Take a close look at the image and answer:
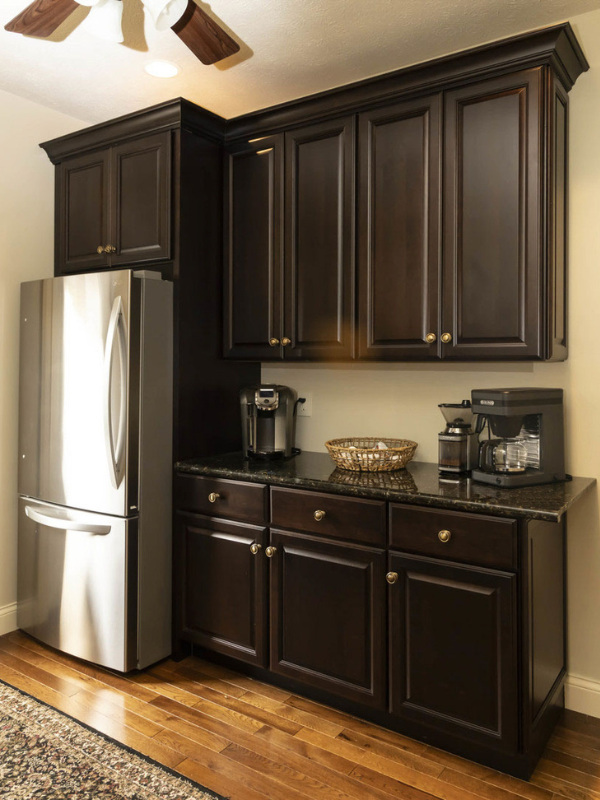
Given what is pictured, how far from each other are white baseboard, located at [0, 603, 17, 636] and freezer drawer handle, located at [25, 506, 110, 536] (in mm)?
518

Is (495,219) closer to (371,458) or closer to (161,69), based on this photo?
(371,458)

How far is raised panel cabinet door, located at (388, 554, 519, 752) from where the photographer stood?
188 centimetres

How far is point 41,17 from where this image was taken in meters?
1.74

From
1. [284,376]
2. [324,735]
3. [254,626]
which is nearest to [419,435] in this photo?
[284,376]

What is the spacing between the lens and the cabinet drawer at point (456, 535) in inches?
73.5

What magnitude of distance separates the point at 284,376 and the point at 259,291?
1.76 ft

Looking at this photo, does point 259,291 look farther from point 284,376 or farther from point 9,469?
point 9,469

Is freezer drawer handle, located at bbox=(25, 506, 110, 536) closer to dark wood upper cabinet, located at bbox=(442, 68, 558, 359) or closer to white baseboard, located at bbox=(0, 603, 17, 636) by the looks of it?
white baseboard, located at bbox=(0, 603, 17, 636)

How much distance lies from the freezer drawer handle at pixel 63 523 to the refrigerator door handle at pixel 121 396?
8.2 inches

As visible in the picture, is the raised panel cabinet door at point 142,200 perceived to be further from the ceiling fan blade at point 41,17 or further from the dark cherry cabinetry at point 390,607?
the dark cherry cabinetry at point 390,607

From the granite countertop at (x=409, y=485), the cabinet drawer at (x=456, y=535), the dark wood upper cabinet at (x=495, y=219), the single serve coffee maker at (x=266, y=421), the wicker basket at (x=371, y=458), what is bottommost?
the cabinet drawer at (x=456, y=535)

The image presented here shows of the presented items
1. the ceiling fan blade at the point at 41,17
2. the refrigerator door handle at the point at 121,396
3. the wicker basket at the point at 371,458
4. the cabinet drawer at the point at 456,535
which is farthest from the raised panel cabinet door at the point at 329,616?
the ceiling fan blade at the point at 41,17

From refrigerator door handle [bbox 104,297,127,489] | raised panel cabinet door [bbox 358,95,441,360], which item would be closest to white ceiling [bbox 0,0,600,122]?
raised panel cabinet door [bbox 358,95,441,360]

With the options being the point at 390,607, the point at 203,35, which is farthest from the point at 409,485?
the point at 203,35
